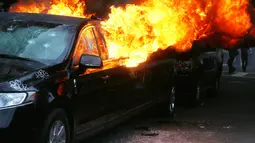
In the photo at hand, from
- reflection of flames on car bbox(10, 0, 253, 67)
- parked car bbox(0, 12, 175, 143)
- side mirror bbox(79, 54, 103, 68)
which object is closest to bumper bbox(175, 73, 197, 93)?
reflection of flames on car bbox(10, 0, 253, 67)

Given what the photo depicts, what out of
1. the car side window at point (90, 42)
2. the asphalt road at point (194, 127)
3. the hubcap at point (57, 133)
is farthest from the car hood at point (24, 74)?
the asphalt road at point (194, 127)

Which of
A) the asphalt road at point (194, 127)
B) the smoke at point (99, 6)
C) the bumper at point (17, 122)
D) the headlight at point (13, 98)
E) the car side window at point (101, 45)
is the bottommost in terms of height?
the asphalt road at point (194, 127)

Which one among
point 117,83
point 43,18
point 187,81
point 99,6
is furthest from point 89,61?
point 187,81

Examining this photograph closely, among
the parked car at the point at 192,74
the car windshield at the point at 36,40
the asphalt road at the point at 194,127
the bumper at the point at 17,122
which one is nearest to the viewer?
the bumper at the point at 17,122

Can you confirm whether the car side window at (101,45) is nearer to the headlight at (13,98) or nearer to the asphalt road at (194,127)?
the asphalt road at (194,127)

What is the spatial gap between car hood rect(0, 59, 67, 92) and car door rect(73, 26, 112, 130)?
0.40 m

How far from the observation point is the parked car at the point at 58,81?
195 inches

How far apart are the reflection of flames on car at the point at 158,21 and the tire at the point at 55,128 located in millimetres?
1662

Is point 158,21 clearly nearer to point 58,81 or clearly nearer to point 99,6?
point 99,6

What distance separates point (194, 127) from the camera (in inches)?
360

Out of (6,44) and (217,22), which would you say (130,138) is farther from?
(217,22)

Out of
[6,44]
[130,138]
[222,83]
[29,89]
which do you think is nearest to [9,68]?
[29,89]

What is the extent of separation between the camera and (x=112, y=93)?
22.8ft

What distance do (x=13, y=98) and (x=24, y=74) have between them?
1.10 ft
